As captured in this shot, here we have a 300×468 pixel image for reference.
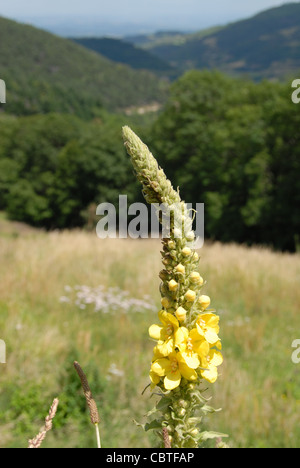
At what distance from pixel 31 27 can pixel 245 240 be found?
455 feet

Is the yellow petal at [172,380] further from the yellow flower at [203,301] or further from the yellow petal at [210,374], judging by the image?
the yellow flower at [203,301]

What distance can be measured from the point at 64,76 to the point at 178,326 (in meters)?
144

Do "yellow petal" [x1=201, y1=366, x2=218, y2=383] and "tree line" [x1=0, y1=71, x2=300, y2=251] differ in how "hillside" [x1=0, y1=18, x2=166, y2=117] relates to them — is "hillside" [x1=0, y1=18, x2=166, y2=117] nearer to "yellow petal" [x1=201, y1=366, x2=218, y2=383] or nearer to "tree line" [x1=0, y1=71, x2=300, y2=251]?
"tree line" [x1=0, y1=71, x2=300, y2=251]

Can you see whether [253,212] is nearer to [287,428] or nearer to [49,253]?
[49,253]

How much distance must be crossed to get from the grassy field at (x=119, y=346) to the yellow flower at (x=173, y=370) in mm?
2740

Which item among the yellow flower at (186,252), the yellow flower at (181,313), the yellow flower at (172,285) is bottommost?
the yellow flower at (181,313)

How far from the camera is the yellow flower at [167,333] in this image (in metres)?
1.18

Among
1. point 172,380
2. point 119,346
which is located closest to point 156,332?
point 172,380

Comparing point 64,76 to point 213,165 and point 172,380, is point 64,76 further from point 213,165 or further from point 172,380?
point 172,380

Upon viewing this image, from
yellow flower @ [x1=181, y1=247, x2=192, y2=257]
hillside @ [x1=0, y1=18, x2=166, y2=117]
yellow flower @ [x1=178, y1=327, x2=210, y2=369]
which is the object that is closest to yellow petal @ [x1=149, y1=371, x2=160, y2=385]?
yellow flower @ [x1=178, y1=327, x2=210, y2=369]

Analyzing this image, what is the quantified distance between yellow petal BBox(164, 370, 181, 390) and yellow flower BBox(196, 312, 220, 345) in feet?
0.40

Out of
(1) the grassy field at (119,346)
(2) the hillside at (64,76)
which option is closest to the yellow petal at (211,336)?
(1) the grassy field at (119,346)

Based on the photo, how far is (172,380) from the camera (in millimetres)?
1165

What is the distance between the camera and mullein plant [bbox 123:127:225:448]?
1161 mm
